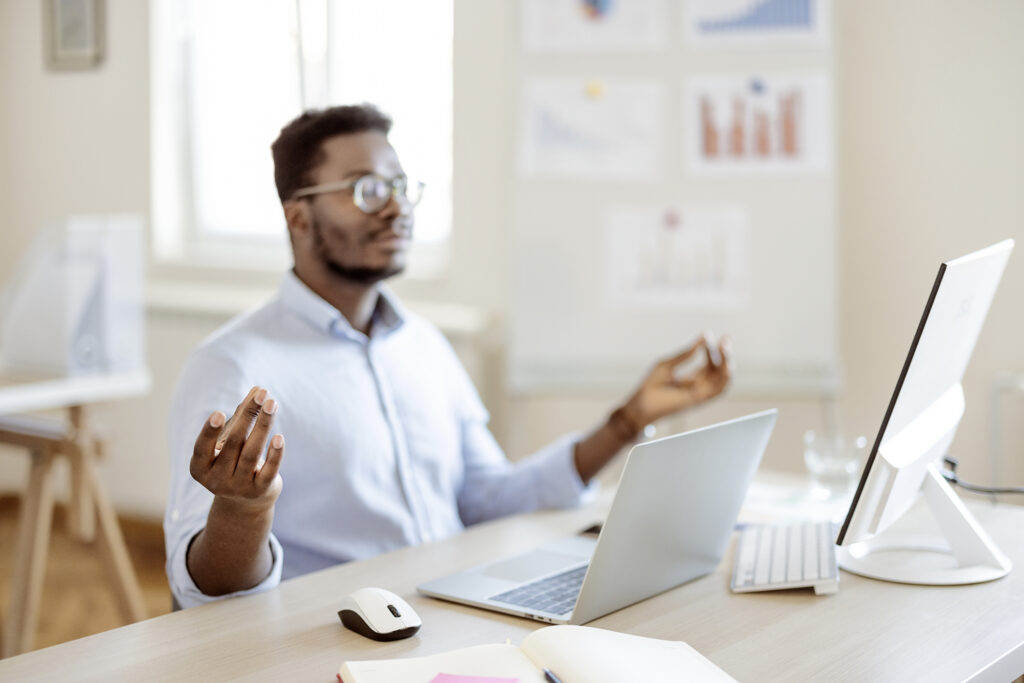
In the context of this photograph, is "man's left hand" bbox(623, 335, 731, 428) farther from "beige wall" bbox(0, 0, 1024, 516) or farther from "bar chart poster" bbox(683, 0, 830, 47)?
"bar chart poster" bbox(683, 0, 830, 47)

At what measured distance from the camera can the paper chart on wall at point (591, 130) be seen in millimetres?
2879

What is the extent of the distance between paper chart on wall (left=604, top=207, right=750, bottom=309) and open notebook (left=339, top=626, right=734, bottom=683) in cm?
177

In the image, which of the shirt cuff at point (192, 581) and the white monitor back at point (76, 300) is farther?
the white monitor back at point (76, 300)

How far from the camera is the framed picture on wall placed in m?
4.20

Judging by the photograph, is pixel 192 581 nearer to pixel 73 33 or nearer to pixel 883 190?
pixel 883 190

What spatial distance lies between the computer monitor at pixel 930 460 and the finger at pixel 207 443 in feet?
2.32

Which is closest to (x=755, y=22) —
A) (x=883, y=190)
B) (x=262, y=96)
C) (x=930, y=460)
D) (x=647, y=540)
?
(x=883, y=190)

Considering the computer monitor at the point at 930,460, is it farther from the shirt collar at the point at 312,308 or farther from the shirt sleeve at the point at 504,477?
the shirt collar at the point at 312,308

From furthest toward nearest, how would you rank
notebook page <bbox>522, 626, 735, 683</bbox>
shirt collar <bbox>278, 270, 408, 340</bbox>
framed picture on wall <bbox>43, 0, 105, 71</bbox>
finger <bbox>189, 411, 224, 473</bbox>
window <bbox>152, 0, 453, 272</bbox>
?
framed picture on wall <bbox>43, 0, 105, 71</bbox> → window <bbox>152, 0, 453, 272</bbox> → shirt collar <bbox>278, 270, 408, 340</bbox> → finger <bbox>189, 411, 224, 473</bbox> → notebook page <bbox>522, 626, 735, 683</bbox>

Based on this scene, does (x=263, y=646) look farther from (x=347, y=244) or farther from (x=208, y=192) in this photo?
(x=208, y=192)

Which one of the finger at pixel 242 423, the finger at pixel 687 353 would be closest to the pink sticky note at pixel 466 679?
the finger at pixel 242 423

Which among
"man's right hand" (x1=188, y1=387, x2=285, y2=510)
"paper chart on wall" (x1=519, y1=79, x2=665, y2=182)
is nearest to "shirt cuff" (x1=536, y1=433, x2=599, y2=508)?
"man's right hand" (x1=188, y1=387, x2=285, y2=510)

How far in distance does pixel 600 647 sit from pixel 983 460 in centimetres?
204

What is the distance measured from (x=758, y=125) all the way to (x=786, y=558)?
1565 millimetres
